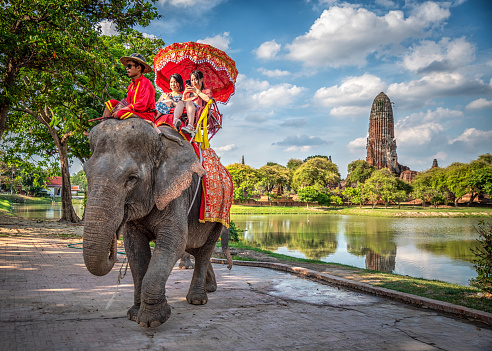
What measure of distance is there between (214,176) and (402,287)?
172 inches

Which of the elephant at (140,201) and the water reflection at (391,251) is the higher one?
the elephant at (140,201)

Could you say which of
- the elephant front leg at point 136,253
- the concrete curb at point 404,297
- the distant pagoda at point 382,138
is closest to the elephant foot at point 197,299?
the elephant front leg at point 136,253

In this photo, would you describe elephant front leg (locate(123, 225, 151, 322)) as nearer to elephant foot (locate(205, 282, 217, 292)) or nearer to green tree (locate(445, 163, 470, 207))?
elephant foot (locate(205, 282, 217, 292))

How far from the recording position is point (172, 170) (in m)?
4.05

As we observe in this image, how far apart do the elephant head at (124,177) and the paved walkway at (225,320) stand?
0.93 meters

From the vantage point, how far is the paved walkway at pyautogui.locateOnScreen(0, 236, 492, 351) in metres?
3.69

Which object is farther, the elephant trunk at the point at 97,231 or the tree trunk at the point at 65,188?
the tree trunk at the point at 65,188

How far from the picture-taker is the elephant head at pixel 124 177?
10.9 ft

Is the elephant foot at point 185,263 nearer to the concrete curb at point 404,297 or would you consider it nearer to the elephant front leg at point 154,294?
the concrete curb at point 404,297

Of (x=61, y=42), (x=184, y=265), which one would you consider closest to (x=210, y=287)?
(x=184, y=265)

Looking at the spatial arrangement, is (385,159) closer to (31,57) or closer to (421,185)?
(421,185)

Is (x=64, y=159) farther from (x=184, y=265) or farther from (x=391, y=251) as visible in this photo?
(x=391, y=251)

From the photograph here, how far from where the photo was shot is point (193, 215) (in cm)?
487

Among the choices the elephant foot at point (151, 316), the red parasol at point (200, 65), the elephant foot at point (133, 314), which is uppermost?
the red parasol at point (200, 65)
